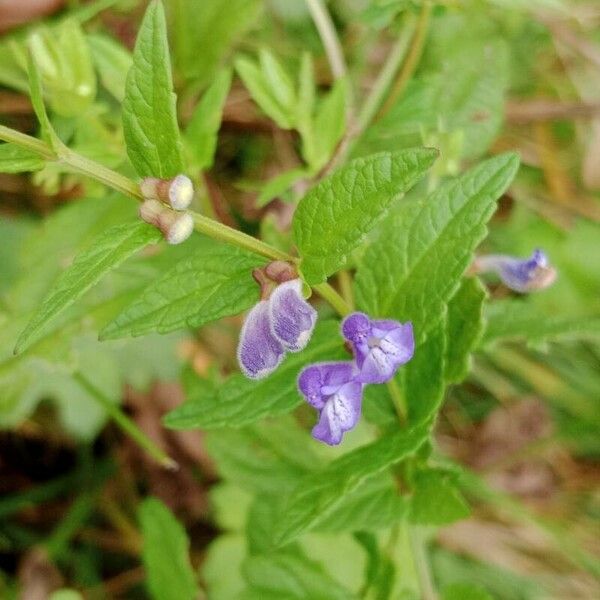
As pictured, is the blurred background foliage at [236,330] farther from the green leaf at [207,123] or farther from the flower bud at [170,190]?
the flower bud at [170,190]

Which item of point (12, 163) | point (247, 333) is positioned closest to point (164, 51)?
point (12, 163)

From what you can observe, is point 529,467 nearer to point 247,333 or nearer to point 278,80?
point 278,80

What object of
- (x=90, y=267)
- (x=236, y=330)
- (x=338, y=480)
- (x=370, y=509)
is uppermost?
(x=90, y=267)

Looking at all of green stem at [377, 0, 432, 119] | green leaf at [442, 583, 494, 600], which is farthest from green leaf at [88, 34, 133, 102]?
green leaf at [442, 583, 494, 600]

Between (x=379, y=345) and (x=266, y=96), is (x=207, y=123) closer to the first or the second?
(x=266, y=96)

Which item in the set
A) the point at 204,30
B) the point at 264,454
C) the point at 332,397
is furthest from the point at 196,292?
the point at 204,30

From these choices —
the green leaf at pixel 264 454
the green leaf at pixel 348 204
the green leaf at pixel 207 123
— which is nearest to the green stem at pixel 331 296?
the green leaf at pixel 348 204

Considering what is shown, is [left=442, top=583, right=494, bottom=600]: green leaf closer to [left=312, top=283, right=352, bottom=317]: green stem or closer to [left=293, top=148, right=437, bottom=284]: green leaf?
[left=312, top=283, right=352, bottom=317]: green stem
